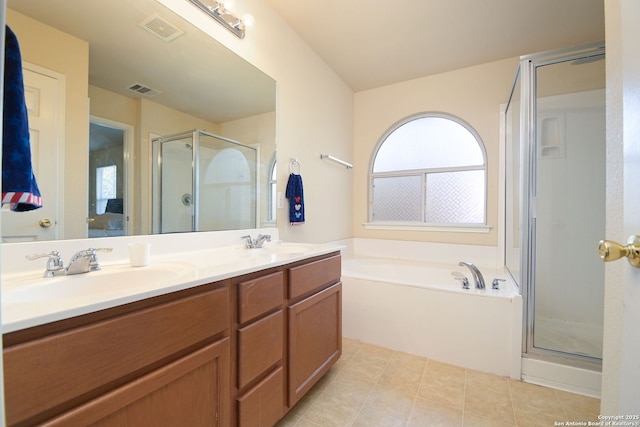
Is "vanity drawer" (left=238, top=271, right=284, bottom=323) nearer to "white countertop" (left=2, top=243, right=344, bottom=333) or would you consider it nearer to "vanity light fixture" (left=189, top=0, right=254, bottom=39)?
"white countertop" (left=2, top=243, right=344, bottom=333)

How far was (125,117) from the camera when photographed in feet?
4.00

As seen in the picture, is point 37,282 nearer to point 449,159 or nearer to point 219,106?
point 219,106

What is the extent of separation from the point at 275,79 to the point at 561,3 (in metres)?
2.01

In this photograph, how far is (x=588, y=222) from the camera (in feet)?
6.76

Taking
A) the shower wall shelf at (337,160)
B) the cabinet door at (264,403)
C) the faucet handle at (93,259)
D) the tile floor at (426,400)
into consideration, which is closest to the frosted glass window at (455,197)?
the shower wall shelf at (337,160)

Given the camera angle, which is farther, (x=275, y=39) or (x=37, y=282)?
(x=275, y=39)

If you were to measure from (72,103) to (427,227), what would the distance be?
2.85m

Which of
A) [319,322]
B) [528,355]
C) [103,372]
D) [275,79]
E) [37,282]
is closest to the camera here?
[103,372]

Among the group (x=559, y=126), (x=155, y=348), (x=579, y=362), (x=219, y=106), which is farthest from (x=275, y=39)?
(x=579, y=362)

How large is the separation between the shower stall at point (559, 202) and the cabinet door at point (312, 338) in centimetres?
121

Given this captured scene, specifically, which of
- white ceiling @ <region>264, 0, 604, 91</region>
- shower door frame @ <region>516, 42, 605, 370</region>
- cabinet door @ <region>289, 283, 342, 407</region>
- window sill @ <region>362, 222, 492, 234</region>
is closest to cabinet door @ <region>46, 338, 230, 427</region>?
cabinet door @ <region>289, 283, 342, 407</region>

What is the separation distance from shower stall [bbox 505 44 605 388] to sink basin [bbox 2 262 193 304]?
6.82 ft

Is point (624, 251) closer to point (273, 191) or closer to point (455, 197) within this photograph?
point (273, 191)

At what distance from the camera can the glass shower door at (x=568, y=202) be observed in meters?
1.91
